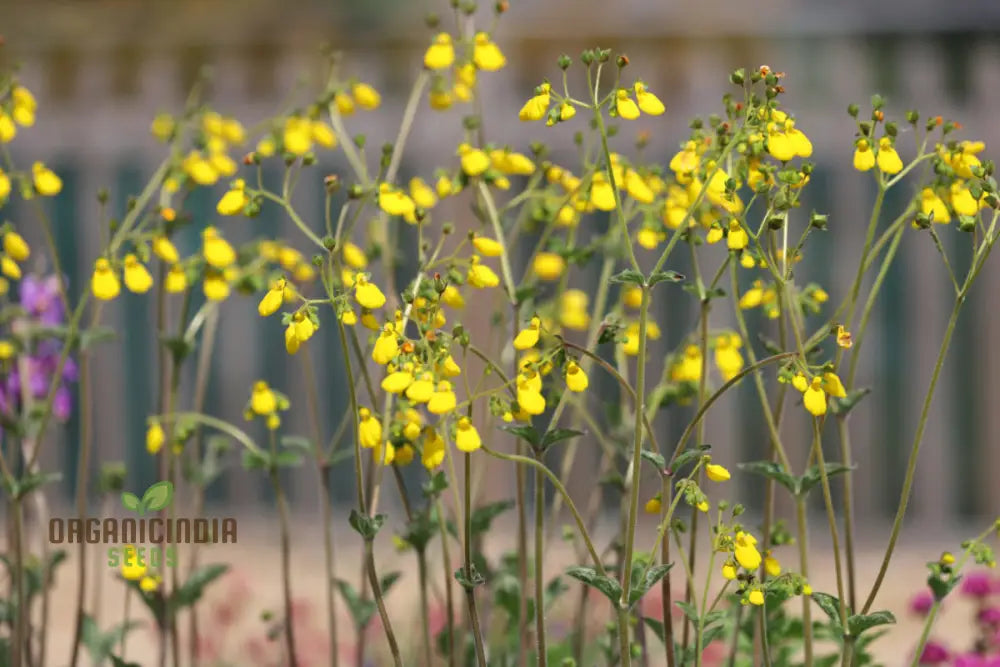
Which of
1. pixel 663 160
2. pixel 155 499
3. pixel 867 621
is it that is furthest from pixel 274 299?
pixel 663 160

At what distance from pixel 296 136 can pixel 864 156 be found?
0.92 meters

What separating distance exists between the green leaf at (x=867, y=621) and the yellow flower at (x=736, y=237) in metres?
0.44

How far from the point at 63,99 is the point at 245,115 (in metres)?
0.73

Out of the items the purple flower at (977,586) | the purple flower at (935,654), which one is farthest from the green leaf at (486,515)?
the purple flower at (977,586)

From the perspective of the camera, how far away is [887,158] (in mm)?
1433

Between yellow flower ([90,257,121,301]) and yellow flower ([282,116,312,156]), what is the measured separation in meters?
0.35

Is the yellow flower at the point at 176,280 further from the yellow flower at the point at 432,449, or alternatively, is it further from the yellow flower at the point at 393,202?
the yellow flower at the point at 432,449

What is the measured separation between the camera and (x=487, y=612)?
86.7 inches

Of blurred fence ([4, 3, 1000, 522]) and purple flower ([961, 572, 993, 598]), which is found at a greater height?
blurred fence ([4, 3, 1000, 522])

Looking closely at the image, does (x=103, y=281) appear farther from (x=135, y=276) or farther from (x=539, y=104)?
(x=539, y=104)

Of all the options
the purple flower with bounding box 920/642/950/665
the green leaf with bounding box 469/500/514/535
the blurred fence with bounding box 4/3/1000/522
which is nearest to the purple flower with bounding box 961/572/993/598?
the purple flower with bounding box 920/642/950/665

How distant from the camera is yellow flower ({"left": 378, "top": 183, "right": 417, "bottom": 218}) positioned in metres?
1.53

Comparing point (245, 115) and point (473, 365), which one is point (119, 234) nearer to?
point (473, 365)

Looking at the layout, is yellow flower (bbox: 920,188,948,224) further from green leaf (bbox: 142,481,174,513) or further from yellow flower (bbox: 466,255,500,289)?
green leaf (bbox: 142,481,174,513)
